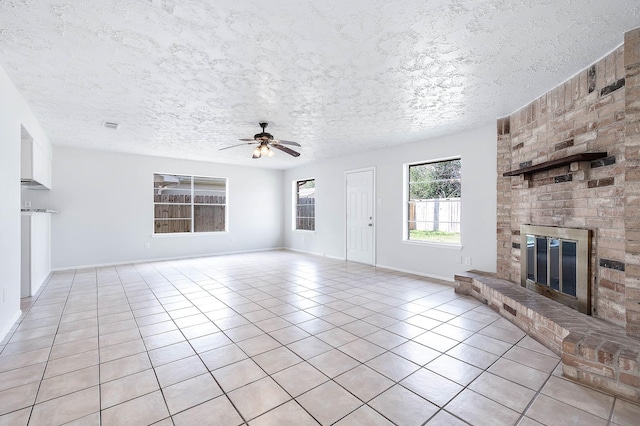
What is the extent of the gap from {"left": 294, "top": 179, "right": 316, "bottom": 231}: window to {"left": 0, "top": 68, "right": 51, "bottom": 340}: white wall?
5.56 metres

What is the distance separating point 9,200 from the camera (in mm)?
2830

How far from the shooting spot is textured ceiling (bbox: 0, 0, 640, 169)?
1.92 meters

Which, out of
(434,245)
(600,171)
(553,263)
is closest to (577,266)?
(553,263)

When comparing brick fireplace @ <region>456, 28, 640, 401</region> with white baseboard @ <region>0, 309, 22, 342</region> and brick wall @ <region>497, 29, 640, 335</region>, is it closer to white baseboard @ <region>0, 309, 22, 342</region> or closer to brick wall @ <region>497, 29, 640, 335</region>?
brick wall @ <region>497, 29, 640, 335</region>

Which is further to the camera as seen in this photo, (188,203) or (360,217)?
(188,203)

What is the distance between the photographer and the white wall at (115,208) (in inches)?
226

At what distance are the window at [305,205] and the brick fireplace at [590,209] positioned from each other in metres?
4.84

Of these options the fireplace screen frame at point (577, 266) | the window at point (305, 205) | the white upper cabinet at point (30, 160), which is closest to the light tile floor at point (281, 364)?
the fireplace screen frame at point (577, 266)

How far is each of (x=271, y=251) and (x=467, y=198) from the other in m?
5.38

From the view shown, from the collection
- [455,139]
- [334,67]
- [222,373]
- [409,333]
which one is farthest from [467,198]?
[222,373]

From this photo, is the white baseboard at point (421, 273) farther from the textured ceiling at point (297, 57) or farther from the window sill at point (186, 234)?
the window sill at point (186, 234)

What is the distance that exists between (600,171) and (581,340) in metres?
1.44

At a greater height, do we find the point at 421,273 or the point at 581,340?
the point at 581,340

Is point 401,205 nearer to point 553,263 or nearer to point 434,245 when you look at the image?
point 434,245
